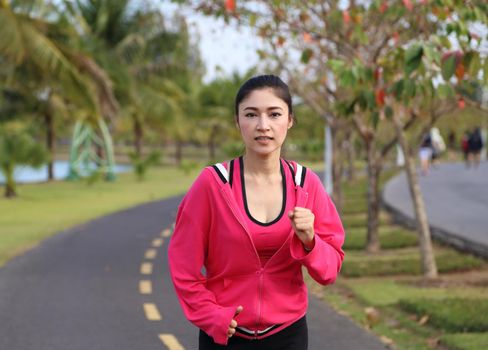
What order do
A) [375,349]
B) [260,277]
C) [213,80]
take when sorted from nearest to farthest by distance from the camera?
[260,277] → [375,349] → [213,80]

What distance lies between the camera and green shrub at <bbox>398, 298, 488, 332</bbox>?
776 centimetres

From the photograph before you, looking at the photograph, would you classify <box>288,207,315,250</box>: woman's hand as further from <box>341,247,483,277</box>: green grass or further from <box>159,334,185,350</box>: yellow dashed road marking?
<box>341,247,483,277</box>: green grass

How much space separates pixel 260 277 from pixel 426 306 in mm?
5622

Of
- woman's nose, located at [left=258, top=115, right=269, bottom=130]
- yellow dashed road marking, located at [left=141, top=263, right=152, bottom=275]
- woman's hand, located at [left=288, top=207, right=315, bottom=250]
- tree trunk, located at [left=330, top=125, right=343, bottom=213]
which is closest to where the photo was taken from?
woman's hand, located at [left=288, top=207, right=315, bottom=250]

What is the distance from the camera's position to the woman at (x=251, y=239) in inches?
129

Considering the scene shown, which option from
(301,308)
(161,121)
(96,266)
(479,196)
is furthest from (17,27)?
(161,121)

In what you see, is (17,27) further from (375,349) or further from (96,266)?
(375,349)

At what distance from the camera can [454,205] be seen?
20.0m

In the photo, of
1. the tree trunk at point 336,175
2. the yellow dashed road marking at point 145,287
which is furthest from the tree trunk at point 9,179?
the yellow dashed road marking at point 145,287

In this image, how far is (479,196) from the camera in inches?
906

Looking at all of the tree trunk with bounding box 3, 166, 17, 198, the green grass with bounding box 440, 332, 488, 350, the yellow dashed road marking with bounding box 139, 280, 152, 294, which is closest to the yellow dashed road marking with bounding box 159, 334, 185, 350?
the green grass with bounding box 440, 332, 488, 350

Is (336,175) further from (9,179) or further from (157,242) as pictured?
(9,179)

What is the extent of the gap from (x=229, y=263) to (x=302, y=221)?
39 centimetres

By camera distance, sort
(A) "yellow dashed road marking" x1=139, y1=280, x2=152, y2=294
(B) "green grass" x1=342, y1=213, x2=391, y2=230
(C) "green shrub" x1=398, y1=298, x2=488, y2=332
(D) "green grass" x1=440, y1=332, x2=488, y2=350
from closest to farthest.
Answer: (D) "green grass" x1=440, y1=332, x2=488, y2=350
(C) "green shrub" x1=398, y1=298, x2=488, y2=332
(A) "yellow dashed road marking" x1=139, y1=280, x2=152, y2=294
(B) "green grass" x1=342, y1=213, x2=391, y2=230
